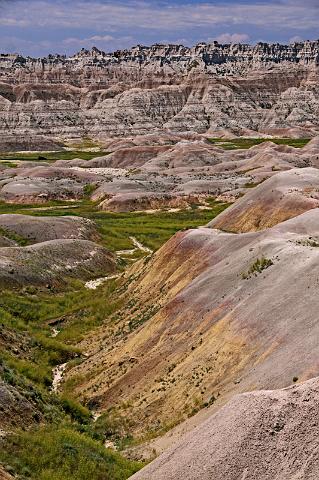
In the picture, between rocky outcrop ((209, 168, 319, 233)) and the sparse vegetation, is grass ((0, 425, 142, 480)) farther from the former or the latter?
rocky outcrop ((209, 168, 319, 233))

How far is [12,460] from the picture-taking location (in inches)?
704

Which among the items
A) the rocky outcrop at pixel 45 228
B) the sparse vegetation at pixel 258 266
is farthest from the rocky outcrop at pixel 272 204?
the sparse vegetation at pixel 258 266

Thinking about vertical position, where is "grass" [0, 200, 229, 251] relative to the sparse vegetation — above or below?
below

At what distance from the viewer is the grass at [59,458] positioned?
58.6 ft

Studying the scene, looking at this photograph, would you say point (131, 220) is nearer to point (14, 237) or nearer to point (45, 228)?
point (45, 228)

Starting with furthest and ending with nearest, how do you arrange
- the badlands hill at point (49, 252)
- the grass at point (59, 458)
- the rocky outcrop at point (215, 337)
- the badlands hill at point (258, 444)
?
the badlands hill at point (49, 252)
the rocky outcrop at point (215, 337)
the grass at point (59, 458)
the badlands hill at point (258, 444)

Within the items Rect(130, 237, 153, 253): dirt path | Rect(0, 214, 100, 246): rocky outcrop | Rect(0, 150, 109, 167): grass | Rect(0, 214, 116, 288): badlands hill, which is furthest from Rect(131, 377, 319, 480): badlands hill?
Rect(0, 150, 109, 167): grass

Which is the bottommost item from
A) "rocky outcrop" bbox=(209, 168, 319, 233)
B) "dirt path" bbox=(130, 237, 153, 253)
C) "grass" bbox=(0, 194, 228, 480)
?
"dirt path" bbox=(130, 237, 153, 253)

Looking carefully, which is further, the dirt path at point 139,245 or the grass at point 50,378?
the dirt path at point 139,245

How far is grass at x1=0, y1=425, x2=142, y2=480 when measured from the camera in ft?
58.6

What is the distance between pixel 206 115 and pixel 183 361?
179 metres

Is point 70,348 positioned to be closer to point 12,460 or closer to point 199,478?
point 12,460

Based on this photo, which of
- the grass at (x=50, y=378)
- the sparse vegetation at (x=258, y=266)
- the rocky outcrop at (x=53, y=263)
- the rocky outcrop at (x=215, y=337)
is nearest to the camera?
the grass at (x=50, y=378)

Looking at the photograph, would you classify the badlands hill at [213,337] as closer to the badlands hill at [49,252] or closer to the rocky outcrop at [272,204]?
the badlands hill at [49,252]
